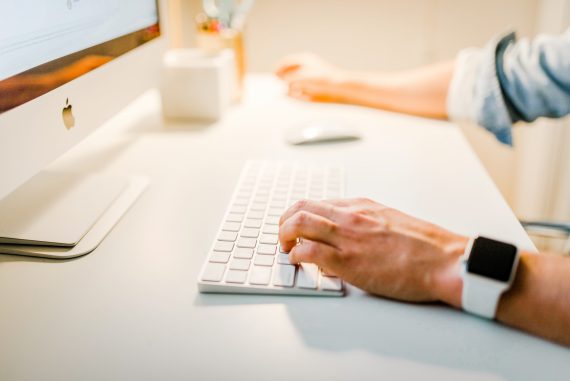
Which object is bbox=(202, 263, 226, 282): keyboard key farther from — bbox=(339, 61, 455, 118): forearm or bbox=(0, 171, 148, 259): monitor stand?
bbox=(339, 61, 455, 118): forearm

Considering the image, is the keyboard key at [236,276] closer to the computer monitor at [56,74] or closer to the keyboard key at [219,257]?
the keyboard key at [219,257]

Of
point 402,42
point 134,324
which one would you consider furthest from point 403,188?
point 402,42

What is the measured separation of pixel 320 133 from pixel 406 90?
10.2 inches

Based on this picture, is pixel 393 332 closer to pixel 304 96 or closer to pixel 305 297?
pixel 305 297

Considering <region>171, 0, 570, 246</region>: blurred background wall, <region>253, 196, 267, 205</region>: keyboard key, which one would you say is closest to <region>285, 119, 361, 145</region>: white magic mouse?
<region>253, 196, 267, 205</region>: keyboard key

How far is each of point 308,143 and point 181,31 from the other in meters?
0.83

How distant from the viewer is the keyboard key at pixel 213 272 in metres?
0.47

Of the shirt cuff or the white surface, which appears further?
the shirt cuff

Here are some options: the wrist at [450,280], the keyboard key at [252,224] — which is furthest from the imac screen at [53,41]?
the wrist at [450,280]

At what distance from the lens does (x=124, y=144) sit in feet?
2.78

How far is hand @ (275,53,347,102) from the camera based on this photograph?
3.50 ft

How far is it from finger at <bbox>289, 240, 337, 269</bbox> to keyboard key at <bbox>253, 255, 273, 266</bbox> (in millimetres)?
23

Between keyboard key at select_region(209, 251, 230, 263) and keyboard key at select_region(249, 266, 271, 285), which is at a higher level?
keyboard key at select_region(209, 251, 230, 263)

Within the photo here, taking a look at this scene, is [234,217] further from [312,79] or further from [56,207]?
[312,79]
